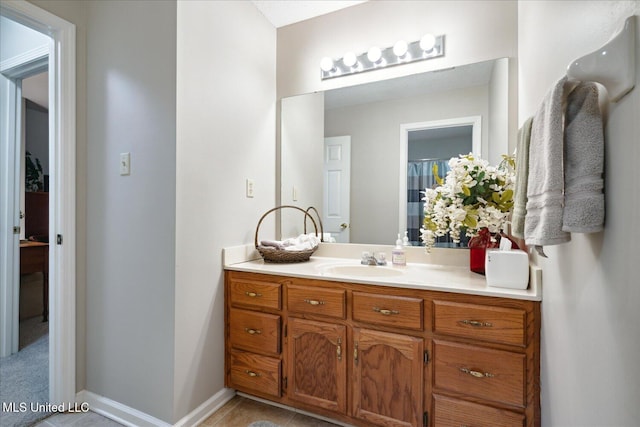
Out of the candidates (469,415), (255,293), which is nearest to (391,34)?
(255,293)

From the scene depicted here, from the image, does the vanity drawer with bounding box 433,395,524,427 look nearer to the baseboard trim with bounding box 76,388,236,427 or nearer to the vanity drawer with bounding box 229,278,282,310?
the vanity drawer with bounding box 229,278,282,310

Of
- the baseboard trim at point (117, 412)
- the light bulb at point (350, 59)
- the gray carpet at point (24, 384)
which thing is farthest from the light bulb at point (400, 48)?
the gray carpet at point (24, 384)

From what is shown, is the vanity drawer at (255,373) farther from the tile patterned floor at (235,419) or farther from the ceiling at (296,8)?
the ceiling at (296,8)

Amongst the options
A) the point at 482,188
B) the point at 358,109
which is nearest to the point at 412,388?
the point at 482,188

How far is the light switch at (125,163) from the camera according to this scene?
1605 mm

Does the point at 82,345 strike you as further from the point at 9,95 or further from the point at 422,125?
the point at 422,125

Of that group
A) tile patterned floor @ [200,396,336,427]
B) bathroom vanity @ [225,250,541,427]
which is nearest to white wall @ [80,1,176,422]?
tile patterned floor @ [200,396,336,427]

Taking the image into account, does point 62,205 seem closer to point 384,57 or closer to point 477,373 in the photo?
point 384,57

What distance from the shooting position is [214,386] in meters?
1.72

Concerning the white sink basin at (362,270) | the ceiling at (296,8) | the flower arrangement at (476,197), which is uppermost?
the ceiling at (296,8)

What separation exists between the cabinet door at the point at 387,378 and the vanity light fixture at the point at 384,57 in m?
1.57

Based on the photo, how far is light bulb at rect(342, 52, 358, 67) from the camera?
2020 millimetres

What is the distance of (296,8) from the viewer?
2.06 metres

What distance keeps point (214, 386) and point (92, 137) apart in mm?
1515
